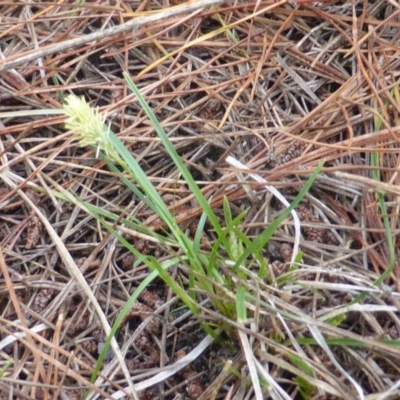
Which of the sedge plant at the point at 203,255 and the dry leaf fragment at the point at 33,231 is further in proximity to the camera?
the dry leaf fragment at the point at 33,231

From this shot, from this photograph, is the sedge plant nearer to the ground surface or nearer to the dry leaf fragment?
the ground surface

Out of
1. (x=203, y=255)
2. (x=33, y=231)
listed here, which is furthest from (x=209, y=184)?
(x=33, y=231)

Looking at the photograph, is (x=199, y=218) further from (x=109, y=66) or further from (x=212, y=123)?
(x=109, y=66)

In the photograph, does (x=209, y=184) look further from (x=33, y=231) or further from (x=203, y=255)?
(x=33, y=231)

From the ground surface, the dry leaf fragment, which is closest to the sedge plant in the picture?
the ground surface

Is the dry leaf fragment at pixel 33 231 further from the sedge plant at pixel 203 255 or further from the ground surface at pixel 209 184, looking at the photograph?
the sedge plant at pixel 203 255

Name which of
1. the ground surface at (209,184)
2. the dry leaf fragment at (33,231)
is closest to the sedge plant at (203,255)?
the ground surface at (209,184)

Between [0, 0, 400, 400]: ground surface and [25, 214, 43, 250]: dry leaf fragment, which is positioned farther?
[25, 214, 43, 250]: dry leaf fragment

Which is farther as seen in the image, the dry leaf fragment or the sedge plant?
the dry leaf fragment
